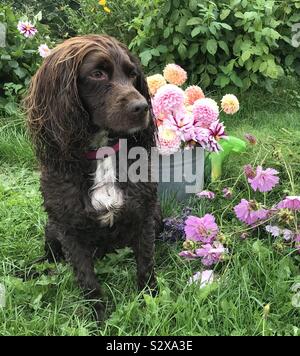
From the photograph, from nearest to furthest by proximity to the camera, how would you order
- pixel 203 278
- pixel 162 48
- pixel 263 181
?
pixel 203 278 < pixel 263 181 < pixel 162 48

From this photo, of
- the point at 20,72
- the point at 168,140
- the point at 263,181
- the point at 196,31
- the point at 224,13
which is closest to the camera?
the point at 263,181

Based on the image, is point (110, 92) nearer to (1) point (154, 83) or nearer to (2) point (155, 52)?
(1) point (154, 83)

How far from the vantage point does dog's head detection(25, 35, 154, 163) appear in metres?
2.07

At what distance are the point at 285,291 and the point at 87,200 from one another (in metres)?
0.94

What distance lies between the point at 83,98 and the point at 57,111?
12cm

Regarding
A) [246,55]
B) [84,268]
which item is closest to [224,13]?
[246,55]

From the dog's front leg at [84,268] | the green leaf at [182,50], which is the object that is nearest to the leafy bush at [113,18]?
the green leaf at [182,50]

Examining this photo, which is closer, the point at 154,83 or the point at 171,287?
the point at 171,287

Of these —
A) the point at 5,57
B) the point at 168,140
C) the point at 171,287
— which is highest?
the point at 5,57

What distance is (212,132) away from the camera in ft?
9.63

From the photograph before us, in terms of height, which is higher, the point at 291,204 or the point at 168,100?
the point at 168,100

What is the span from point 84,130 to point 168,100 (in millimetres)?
838

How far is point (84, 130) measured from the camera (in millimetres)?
2135
